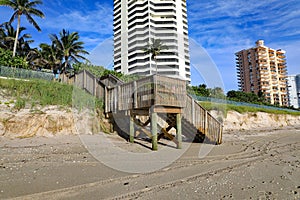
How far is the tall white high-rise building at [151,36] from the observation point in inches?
2923

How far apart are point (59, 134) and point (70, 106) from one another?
1.93 meters

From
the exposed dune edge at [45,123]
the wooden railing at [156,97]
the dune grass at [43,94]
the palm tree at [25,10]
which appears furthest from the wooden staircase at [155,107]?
the palm tree at [25,10]

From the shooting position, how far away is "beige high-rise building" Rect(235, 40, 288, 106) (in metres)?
95.0

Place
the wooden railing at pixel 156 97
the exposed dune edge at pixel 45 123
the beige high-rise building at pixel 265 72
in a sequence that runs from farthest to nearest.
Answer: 1. the beige high-rise building at pixel 265 72
2. the wooden railing at pixel 156 97
3. the exposed dune edge at pixel 45 123

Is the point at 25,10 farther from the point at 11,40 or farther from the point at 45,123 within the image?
the point at 45,123

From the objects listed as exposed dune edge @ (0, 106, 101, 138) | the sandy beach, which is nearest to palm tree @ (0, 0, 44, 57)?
exposed dune edge @ (0, 106, 101, 138)

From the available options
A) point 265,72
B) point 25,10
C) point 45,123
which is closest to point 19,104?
point 45,123

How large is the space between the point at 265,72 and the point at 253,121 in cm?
7950

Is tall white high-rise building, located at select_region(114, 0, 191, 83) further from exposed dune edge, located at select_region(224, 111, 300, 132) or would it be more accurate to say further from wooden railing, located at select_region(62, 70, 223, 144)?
wooden railing, located at select_region(62, 70, 223, 144)

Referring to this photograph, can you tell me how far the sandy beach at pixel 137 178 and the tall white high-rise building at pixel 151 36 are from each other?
65892 mm

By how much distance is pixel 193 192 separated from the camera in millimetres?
4285

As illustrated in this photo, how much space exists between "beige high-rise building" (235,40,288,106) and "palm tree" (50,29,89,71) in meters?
81.4

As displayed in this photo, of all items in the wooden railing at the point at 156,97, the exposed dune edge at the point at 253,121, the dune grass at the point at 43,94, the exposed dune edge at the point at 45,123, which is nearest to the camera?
the exposed dune edge at the point at 45,123

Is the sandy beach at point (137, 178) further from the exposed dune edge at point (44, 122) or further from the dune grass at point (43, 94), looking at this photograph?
the dune grass at point (43, 94)
